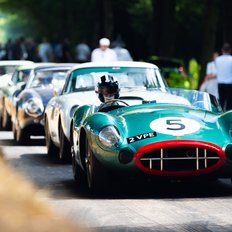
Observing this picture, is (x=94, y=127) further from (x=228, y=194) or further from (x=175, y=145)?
(x=228, y=194)

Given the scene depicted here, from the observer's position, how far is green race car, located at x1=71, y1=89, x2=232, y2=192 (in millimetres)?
10180

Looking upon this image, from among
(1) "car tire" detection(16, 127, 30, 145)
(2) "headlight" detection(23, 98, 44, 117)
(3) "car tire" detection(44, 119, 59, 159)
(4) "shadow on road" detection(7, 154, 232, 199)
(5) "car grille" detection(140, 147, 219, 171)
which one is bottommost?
(1) "car tire" detection(16, 127, 30, 145)

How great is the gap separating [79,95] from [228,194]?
179 inches

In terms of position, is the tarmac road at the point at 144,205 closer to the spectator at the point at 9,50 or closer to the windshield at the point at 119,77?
the windshield at the point at 119,77

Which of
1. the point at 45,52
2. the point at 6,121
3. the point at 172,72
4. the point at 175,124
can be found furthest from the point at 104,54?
the point at 45,52

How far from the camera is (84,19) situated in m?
74.0

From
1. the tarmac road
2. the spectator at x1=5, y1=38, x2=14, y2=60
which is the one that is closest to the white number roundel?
the tarmac road

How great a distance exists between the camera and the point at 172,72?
37.9 m

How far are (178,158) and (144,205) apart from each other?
0.75m

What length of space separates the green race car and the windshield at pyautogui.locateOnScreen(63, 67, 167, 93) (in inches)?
165

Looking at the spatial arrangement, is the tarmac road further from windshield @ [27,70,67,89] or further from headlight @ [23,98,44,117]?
windshield @ [27,70,67,89]

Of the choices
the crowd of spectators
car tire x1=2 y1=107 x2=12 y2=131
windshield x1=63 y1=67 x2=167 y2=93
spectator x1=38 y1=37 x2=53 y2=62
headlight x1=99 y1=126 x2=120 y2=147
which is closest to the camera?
headlight x1=99 y1=126 x2=120 y2=147

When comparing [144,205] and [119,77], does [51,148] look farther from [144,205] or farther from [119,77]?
[144,205]

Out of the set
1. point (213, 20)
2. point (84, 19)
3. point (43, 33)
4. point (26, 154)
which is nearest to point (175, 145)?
point (26, 154)
